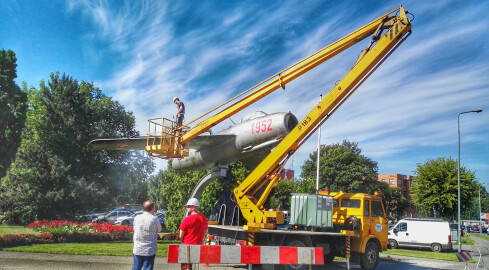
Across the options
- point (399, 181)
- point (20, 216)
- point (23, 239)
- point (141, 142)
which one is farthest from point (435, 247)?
point (399, 181)

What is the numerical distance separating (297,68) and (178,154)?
5.79m

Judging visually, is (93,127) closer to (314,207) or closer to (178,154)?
(178,154)

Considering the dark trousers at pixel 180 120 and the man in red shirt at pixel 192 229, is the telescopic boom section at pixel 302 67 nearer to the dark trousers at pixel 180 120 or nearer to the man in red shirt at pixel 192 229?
the dark trousers at pixel 180 120

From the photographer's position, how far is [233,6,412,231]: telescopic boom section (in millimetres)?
12828

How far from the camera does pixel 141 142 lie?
1612 cm

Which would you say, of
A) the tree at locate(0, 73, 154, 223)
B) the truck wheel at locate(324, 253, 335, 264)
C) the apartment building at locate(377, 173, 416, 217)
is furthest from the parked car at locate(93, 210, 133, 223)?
the apartment building at locate(377, 173, 416, 217)

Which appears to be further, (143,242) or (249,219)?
(249,219)

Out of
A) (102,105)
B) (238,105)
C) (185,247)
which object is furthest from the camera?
(102,105)

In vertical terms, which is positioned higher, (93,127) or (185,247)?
(93,127)

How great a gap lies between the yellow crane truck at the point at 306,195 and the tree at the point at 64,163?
19.4 m

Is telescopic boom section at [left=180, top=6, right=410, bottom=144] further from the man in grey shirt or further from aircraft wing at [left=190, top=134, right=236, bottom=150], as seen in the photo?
the man in grey shirt

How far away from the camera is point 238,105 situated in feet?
47.5

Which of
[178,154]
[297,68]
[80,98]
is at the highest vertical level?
[80,98]

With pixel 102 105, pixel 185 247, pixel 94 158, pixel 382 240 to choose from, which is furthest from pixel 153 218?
pixel 102 105
